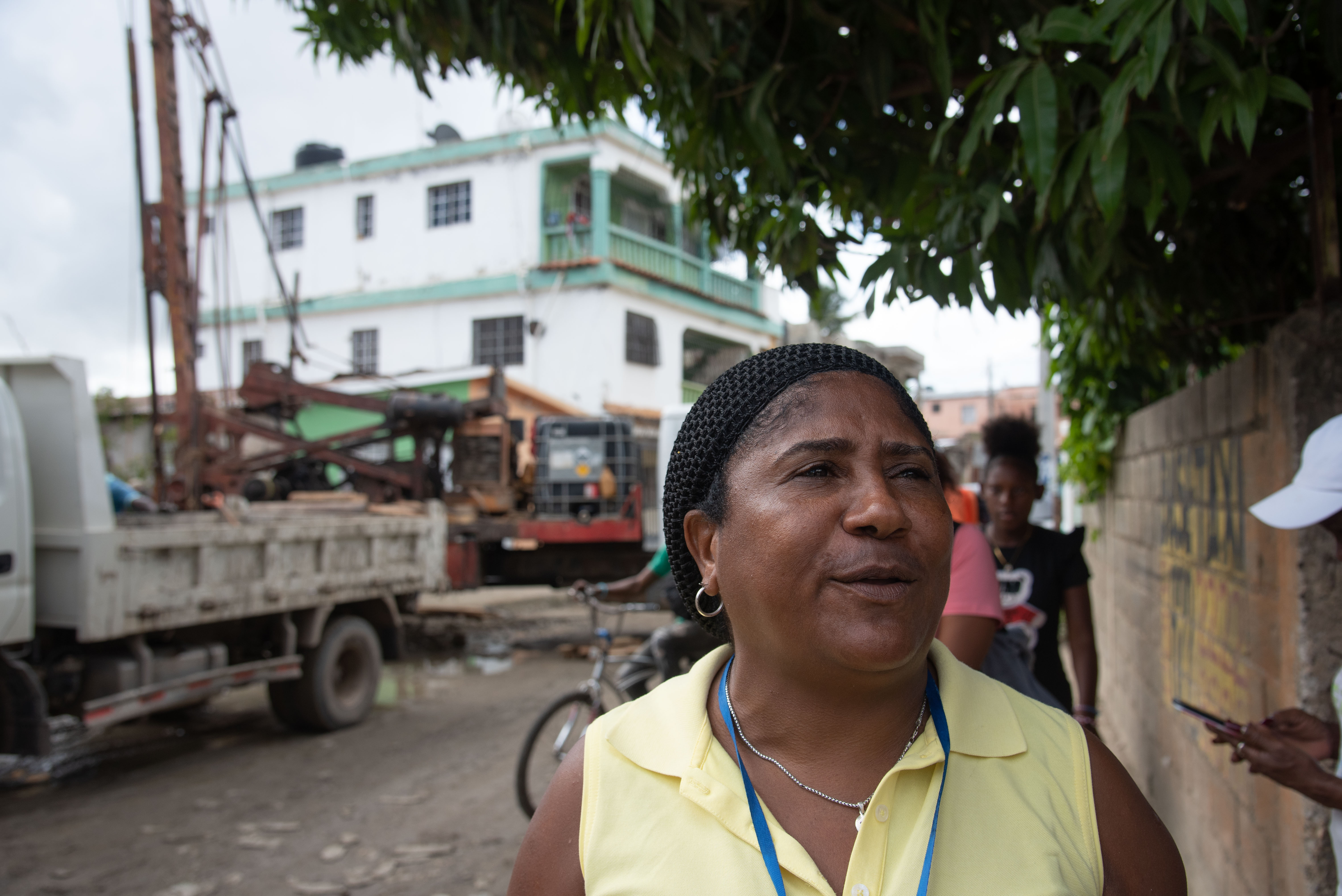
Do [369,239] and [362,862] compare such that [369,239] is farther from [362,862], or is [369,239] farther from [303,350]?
[362,862]

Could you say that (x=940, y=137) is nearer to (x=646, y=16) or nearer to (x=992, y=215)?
(x=992, y=215)

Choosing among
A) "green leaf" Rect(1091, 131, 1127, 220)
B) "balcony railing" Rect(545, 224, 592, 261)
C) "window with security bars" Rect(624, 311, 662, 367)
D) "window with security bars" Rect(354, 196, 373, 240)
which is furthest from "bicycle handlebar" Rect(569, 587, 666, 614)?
"window with security bars" Rect(354, 196, 373, 240)

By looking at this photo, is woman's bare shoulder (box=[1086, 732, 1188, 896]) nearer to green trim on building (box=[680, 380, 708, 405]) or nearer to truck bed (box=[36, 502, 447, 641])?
truck bed (box=[36, 502, 447, 641])

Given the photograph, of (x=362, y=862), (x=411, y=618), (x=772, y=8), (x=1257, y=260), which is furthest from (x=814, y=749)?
(x=411, y=618)

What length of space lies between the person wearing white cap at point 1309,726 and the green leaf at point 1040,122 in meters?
0.77

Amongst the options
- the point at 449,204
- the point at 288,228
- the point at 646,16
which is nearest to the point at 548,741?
the point at 646,16

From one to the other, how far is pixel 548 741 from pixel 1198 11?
448cm

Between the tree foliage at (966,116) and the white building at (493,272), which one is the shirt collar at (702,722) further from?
the white building at (493,272)

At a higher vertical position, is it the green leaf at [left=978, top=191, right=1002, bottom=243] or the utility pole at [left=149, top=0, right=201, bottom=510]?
the utility pole at [left=149, top=0, right=201, bottom=510]

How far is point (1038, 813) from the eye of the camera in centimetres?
117

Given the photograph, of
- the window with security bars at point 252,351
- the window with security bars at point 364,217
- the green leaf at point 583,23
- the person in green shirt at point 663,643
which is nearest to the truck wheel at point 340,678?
the person in green shirt at point 663,643

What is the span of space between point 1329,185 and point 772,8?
1497 millimetres

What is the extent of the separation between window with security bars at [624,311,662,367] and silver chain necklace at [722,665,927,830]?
1615 cm

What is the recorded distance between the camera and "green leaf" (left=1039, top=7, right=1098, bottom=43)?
64.4 inches
